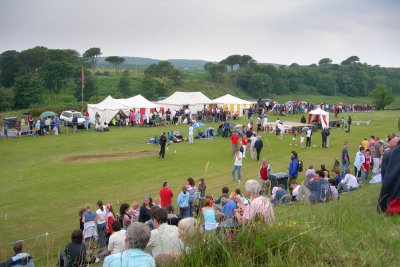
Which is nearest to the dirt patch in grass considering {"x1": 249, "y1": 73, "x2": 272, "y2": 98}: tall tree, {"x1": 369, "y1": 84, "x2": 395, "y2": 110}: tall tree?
{"x1": 369, "y1": 84, "x2": 395, "y2": 110}: tall tree

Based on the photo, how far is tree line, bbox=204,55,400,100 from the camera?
89500mm

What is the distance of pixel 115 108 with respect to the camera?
1473 inches

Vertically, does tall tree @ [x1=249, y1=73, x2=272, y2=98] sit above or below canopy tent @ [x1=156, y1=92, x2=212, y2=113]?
above

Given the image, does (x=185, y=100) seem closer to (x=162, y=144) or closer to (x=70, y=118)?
(x=70, y=118)

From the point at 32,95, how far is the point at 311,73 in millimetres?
69902

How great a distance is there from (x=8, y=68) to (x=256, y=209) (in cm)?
7976

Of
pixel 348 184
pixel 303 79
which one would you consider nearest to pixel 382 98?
pixel 303 79

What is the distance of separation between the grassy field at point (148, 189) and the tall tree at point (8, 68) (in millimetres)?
45850

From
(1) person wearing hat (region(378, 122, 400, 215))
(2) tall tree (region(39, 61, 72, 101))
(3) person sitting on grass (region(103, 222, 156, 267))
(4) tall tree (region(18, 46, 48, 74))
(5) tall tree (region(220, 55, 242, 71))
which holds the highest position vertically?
(5) tall tree (region(220, 55, 242, 71))

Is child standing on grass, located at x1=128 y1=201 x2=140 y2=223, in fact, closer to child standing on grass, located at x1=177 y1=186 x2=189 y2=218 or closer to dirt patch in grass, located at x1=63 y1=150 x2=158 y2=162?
child standing on grass, located at x1=177 y1=186 x2=189 y2=218

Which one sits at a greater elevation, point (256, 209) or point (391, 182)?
point (391, 182)

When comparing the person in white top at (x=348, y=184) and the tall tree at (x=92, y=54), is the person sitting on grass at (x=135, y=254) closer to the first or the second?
the person in white top at (x=348, y=184)

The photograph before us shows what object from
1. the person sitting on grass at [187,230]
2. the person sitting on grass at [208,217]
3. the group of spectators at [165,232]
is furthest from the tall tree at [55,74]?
the person sitting on grass at [187,230]

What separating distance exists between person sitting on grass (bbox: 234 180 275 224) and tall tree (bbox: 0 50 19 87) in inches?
2962
